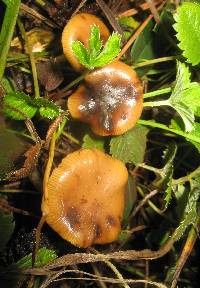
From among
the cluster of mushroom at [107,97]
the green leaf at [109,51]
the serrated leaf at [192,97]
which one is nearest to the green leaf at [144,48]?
the cluster of mushroom at [107,97]

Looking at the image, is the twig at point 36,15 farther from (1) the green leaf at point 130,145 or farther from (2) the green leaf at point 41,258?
(2) the green leaf at point 41,258

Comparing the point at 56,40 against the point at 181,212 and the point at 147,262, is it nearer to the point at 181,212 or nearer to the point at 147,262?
the point at 181,212

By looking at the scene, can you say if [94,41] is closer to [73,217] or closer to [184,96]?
[184,96]

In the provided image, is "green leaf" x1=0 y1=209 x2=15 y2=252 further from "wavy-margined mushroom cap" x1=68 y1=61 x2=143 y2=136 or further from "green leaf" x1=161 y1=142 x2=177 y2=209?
"green leaf" x1=161 y1=142 x2=177 y2=209

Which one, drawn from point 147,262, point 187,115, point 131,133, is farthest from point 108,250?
point 187,115

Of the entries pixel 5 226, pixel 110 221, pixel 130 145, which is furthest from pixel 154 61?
pixel 5 226

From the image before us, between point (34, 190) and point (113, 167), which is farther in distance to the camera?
point (34, 190)

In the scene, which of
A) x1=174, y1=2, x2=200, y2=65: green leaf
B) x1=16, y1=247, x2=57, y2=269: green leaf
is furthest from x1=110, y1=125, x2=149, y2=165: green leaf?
x1=16, y1=247, x2=57, y2=269: green leaf
